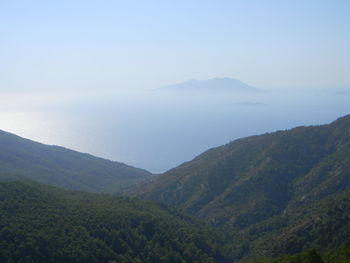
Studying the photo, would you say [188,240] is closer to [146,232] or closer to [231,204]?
[146,232]

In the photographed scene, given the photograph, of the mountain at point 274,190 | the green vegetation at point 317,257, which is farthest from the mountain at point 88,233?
the green vegetation at point 317,257

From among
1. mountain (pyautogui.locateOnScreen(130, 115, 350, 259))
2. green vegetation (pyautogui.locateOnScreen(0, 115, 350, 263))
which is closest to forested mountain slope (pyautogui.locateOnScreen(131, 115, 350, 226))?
mountain (pyautogui.locateOnScreen(130, 115, 350, 259))

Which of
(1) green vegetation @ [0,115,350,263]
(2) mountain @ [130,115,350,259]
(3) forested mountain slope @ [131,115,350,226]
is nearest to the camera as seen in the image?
(1) green vegetation @ [0,115,350,263]

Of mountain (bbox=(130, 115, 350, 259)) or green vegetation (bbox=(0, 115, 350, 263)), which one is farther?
mountain (bbox=(130, 115, 350, 259))

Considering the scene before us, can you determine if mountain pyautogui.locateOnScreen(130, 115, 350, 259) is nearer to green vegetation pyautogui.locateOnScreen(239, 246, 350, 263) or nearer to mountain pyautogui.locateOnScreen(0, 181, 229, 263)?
green vegetation pyautogui.locateOnScreen(239, 246, 350, 263)

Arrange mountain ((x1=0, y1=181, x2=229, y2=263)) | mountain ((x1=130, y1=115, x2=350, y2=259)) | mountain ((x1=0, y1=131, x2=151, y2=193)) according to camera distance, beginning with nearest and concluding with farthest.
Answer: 1. mountain ((x1=0, y1=181, x2=229, y2=263))
2. mountain ((x1=130, y1=115, x2=350, y2=259))
3. mountain ((x1=0, y1=131, x2=151, y2=193))

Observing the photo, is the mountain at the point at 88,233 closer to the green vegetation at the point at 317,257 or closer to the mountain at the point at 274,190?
the mountain at the point at 274,190

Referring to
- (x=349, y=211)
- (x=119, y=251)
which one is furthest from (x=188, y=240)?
(x=349, y=211)
